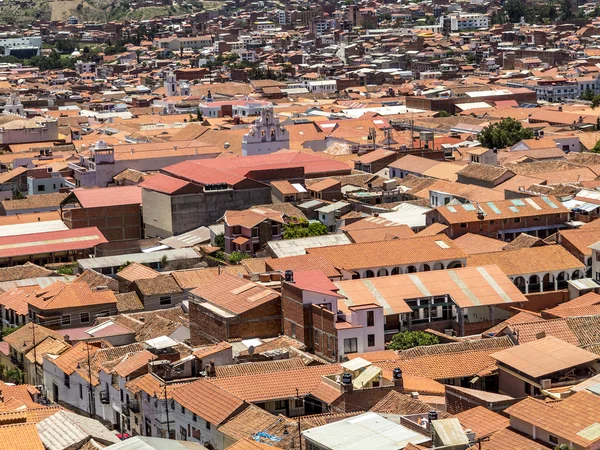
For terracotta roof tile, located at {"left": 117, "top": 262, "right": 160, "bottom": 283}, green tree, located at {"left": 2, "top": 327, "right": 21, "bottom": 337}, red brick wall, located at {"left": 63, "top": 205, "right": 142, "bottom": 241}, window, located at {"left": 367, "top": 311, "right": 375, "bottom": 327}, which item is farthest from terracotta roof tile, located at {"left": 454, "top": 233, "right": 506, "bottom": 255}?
red brick wall, located at {"left": 63, "top": 205, "right": 142, "bottom": 241}

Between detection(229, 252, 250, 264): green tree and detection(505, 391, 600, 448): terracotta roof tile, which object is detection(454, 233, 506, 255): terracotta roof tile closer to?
detection(229, 252, 250, 264): green tree

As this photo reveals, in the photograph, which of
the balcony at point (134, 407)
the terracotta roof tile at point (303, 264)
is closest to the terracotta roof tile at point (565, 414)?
the balcony at point (134, 407)

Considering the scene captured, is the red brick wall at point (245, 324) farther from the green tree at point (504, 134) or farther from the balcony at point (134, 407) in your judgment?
the green tree at point (504, 134)

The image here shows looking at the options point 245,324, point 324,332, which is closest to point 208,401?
point 324,332

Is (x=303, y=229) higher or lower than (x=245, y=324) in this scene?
lower

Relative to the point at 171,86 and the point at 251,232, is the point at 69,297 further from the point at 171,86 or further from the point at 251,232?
the point at 171,86

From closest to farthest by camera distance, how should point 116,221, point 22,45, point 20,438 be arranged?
point 20,438 → point 116,221 → point 22,45
